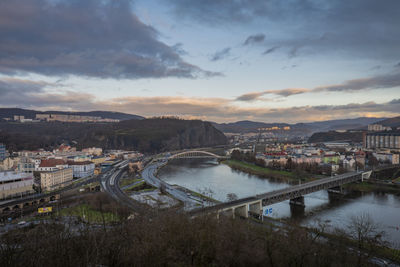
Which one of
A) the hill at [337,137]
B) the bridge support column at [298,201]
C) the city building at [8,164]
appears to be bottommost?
the bridge support column at [298,201]

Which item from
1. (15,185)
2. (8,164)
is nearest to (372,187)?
(15,185)

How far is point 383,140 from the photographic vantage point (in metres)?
27.1

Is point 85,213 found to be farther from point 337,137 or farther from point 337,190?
point 337,137

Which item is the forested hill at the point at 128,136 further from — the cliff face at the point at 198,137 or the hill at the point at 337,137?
the hill at the point at 337,137

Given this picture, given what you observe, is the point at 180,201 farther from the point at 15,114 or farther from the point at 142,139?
the point at 15,114

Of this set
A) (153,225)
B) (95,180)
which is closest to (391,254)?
(153,225)

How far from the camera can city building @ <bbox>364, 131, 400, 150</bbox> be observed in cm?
2609

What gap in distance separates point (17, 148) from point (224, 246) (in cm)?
2655

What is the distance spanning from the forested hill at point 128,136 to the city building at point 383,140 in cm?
2300

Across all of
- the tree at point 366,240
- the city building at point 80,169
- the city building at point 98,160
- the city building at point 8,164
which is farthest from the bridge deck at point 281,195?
the city building at point 98,160

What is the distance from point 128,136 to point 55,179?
82.7 ft

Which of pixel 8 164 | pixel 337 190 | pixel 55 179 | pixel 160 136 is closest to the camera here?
pixel 337 190

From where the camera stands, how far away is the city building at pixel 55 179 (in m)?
12.9

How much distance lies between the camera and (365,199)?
11.2 meters
